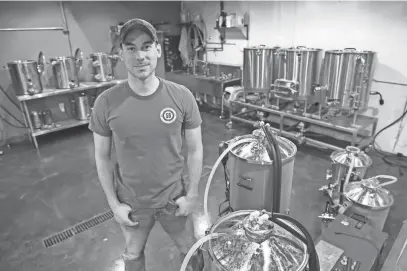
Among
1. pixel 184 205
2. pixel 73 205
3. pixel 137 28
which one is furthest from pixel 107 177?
pixel 73 205

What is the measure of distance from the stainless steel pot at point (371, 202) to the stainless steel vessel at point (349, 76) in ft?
5.17

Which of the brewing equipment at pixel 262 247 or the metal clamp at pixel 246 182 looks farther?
the metal clamp at pixel 246 182

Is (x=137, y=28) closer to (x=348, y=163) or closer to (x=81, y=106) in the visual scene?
(x=348, y=163)

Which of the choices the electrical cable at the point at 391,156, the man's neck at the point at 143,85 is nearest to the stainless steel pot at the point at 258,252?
the man's neck at the point at 143,85

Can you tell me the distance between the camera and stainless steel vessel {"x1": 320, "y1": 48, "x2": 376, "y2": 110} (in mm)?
3254

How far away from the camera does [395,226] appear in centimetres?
245

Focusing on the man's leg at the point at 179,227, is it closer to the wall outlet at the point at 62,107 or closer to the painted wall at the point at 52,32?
the wall outlet at the point at 62,107

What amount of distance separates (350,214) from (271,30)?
3520mm

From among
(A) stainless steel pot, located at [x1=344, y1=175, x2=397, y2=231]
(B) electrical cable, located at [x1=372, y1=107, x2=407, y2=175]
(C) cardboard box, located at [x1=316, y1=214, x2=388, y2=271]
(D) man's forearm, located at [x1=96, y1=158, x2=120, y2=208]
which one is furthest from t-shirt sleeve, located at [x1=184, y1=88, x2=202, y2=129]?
(B) electrical cable, located at [x1=372, y1=107, x2=407, y2=175]

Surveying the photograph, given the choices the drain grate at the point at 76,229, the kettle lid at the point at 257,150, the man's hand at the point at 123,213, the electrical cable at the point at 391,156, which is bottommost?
the drain grate at the point at 76,229

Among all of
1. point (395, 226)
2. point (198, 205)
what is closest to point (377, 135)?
point (395, 226)

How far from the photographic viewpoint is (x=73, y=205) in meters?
2.88

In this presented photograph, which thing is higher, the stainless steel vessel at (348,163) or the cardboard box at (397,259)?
the cardboard box at (397,259)

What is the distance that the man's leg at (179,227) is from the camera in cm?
149
